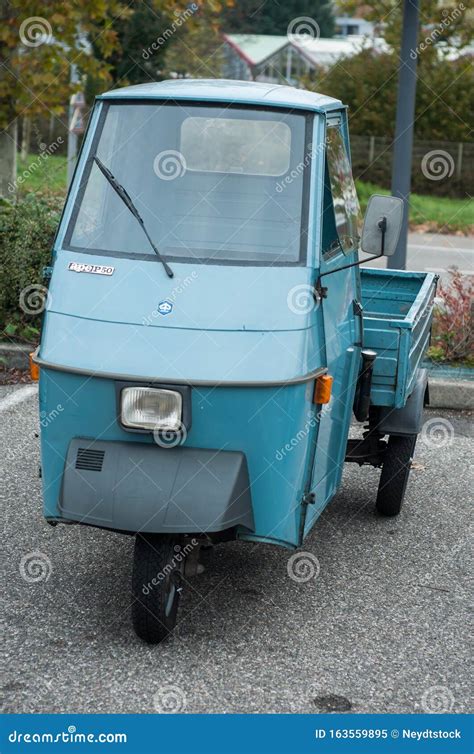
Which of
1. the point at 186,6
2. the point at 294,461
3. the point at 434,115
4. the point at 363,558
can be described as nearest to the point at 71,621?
the point at 294,461

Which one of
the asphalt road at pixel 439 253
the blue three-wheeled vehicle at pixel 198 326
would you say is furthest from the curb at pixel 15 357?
the asphalt road at pixel 439 253

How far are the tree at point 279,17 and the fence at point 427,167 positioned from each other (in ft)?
103

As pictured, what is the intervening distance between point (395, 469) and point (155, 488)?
7.56ft

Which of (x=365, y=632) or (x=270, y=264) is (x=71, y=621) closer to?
(x=365, y=632)

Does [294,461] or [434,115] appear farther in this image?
[434,115]

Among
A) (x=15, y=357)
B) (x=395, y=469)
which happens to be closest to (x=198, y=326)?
(x=395, y=469)

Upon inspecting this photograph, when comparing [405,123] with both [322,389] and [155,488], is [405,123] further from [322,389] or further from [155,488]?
[155,488]

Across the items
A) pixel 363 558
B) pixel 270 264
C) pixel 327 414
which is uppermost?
pixel 270 264

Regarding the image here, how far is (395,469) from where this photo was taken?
21.2 ft

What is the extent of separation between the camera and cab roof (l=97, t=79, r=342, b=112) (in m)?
5.24

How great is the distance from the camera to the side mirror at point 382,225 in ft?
16.8

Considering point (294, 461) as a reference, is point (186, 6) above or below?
above
